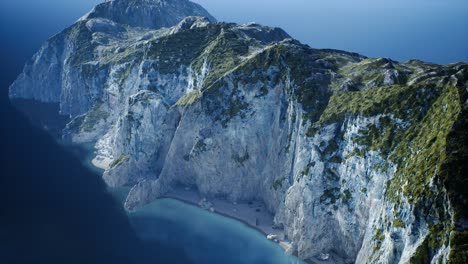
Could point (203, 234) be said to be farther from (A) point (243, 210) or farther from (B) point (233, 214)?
(A) point (243, 210)

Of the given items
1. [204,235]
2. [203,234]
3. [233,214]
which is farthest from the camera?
[233,214]

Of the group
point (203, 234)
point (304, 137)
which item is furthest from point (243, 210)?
point (304, 137)

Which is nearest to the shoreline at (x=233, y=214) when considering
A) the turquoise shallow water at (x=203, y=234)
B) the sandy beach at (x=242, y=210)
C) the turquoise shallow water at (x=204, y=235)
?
the sandy beach at (x=242, y=210)

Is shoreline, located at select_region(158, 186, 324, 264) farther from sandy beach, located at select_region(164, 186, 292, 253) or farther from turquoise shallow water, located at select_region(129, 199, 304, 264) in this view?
turquoise shallow water, located at select_region(129, 199, 304, 264)

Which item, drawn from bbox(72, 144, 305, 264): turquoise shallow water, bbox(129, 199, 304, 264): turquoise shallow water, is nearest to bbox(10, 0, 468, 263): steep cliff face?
bbox(72, 144, 305, 264): turquoise shallow water

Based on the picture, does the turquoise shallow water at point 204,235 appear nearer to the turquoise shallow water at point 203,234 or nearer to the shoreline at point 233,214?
the turquoise shallow water at point 203,234

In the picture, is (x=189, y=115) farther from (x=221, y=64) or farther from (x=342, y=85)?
(x=342, y=85)

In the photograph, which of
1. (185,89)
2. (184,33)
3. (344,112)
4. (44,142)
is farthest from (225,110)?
(44,142)
